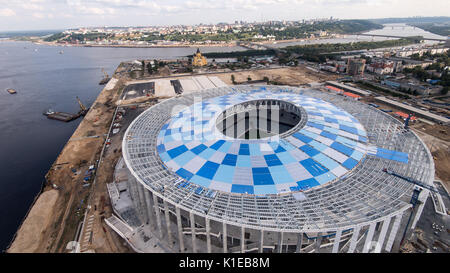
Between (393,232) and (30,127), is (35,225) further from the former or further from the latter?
(30,127)

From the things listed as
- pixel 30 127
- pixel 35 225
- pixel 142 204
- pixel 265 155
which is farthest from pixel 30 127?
pixel 265 155

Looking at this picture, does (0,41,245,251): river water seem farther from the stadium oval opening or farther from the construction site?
the stadium oval opening

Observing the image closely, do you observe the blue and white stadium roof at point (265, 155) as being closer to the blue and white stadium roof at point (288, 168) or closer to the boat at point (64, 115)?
the blue and white stadium roof at point (288, 168)

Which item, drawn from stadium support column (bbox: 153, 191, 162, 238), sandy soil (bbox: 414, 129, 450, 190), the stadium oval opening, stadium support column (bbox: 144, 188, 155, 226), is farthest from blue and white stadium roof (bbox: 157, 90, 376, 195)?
sandy soil (bbox: 414, 129, 450, 190)

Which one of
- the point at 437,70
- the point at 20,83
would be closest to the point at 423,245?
the point at 437,70

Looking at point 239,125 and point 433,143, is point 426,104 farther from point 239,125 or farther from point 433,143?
point 239,125

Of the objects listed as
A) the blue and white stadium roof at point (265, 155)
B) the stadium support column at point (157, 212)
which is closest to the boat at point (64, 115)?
the blue and white stadium roof at point (265, 155)
